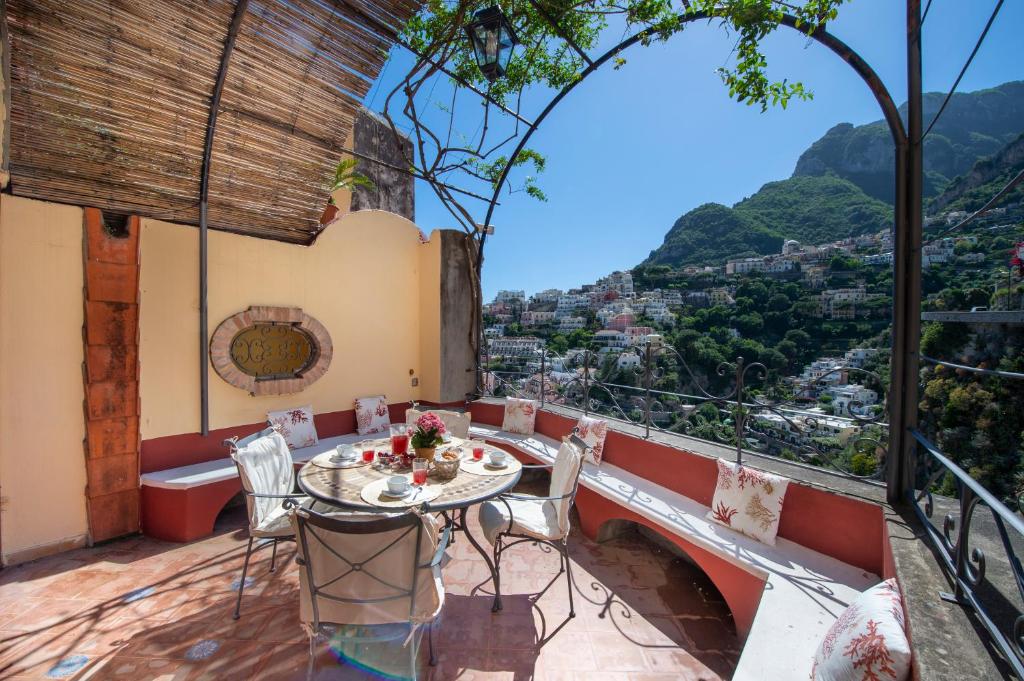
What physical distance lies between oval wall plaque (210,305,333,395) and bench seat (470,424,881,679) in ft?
10.6

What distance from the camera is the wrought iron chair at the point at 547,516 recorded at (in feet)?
8.16

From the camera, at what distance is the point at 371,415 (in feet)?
16.0

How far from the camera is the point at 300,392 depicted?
14.7 feet

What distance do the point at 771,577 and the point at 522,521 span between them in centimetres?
136

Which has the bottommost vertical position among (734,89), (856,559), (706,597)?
(706,597)

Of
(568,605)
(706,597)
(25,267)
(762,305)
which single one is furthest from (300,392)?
(762,305)

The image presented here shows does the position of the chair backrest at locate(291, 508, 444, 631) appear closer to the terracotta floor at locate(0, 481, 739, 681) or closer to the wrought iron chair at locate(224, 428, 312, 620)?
the terracotta floor at locate(0, 481, 739, 681)

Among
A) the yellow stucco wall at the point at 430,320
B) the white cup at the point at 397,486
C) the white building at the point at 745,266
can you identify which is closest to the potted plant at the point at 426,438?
the white cup at the point at 397,486

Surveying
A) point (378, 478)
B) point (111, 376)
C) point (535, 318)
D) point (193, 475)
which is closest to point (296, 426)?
point (193, 475)

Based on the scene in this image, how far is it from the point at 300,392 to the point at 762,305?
55.9ft

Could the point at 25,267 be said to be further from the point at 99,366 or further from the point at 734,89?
the point at 734,89

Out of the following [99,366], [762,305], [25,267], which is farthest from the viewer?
[762,305]

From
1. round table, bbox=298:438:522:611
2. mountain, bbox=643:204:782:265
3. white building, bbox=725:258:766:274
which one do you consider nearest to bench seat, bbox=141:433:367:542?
round table, bbox=298:438:522:611

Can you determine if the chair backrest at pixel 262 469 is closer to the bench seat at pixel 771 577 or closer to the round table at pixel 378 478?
the round table at pixel 378 478
